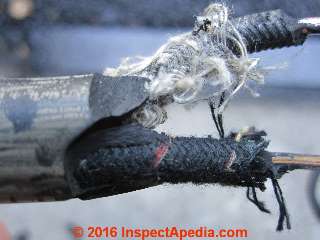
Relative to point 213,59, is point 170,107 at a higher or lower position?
lower

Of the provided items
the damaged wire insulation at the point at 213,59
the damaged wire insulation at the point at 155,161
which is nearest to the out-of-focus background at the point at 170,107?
the damaged wire insulation at the point at 213,59

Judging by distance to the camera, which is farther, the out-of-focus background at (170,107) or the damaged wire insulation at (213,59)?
Result: the out-of-focus background at (170,107)

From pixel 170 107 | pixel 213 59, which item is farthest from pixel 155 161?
pixel 170 107

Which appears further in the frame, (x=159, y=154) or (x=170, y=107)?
(x=170, y=107)

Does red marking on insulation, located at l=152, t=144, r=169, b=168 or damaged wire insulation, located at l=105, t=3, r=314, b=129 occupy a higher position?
damaged wire insulation, located at l=105, t=3, r=314, b=129

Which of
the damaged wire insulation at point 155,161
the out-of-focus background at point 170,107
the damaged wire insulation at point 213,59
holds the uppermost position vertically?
the damaged wire insulation at point 213,59

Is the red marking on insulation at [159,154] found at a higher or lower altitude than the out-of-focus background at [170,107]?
higher

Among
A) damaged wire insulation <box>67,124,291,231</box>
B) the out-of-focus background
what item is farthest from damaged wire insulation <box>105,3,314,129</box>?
the out-of-focus background

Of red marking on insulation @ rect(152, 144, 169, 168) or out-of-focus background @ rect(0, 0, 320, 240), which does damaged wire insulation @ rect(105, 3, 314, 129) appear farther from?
out-of-focus background @ rect(0, 0, 320, 240)

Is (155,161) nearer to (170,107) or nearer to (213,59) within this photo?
(213,59)

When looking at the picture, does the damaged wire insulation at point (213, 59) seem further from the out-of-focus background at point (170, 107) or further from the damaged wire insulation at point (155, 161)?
the out-of-focus background at point (170, 107)
